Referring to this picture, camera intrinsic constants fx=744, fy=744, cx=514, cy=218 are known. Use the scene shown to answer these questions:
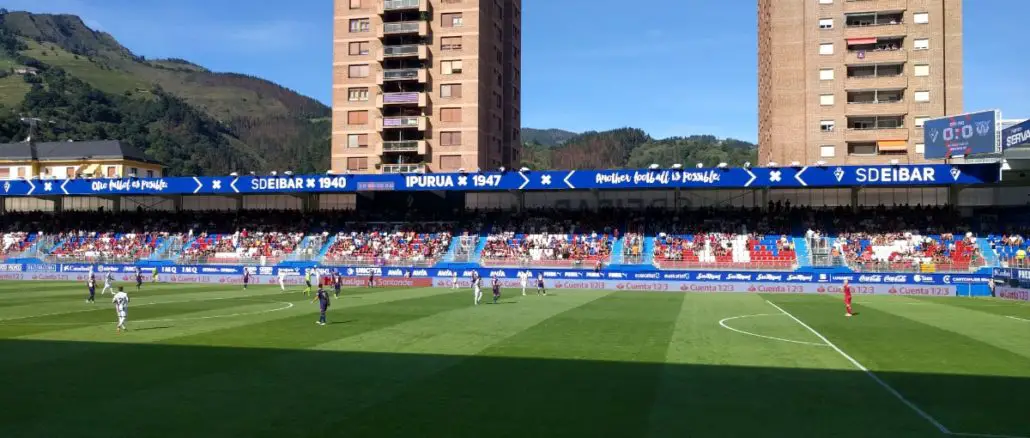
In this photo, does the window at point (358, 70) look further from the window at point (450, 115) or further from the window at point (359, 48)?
the window at point (450, 115)

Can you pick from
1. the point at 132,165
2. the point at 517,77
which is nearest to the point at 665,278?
the point at 517,77

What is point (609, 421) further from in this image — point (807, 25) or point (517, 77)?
point (517, 77)

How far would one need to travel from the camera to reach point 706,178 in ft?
195

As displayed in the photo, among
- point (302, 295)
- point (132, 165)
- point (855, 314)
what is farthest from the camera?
point (132, 165)

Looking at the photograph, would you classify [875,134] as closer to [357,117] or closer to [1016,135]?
[1016,135]

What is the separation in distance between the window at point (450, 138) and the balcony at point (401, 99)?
14.1 feet

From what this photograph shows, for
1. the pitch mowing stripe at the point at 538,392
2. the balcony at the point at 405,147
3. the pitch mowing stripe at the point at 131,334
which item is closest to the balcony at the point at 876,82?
the balcony at the point at 405,147

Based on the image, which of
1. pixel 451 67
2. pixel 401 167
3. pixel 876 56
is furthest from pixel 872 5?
pixel 401 167

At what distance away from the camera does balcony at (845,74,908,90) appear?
257 ft

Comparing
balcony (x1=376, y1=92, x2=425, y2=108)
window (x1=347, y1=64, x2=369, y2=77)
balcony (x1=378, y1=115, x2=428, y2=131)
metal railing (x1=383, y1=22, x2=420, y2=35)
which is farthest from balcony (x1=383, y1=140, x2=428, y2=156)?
metal railing (x1=383, y1=22, x2=420, y2=35)

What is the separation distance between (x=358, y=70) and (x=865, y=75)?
56.5 meters

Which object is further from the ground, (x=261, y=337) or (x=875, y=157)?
(x=875, y=157)

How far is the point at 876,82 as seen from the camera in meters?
78.9

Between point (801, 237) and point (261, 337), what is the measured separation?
150 ft
